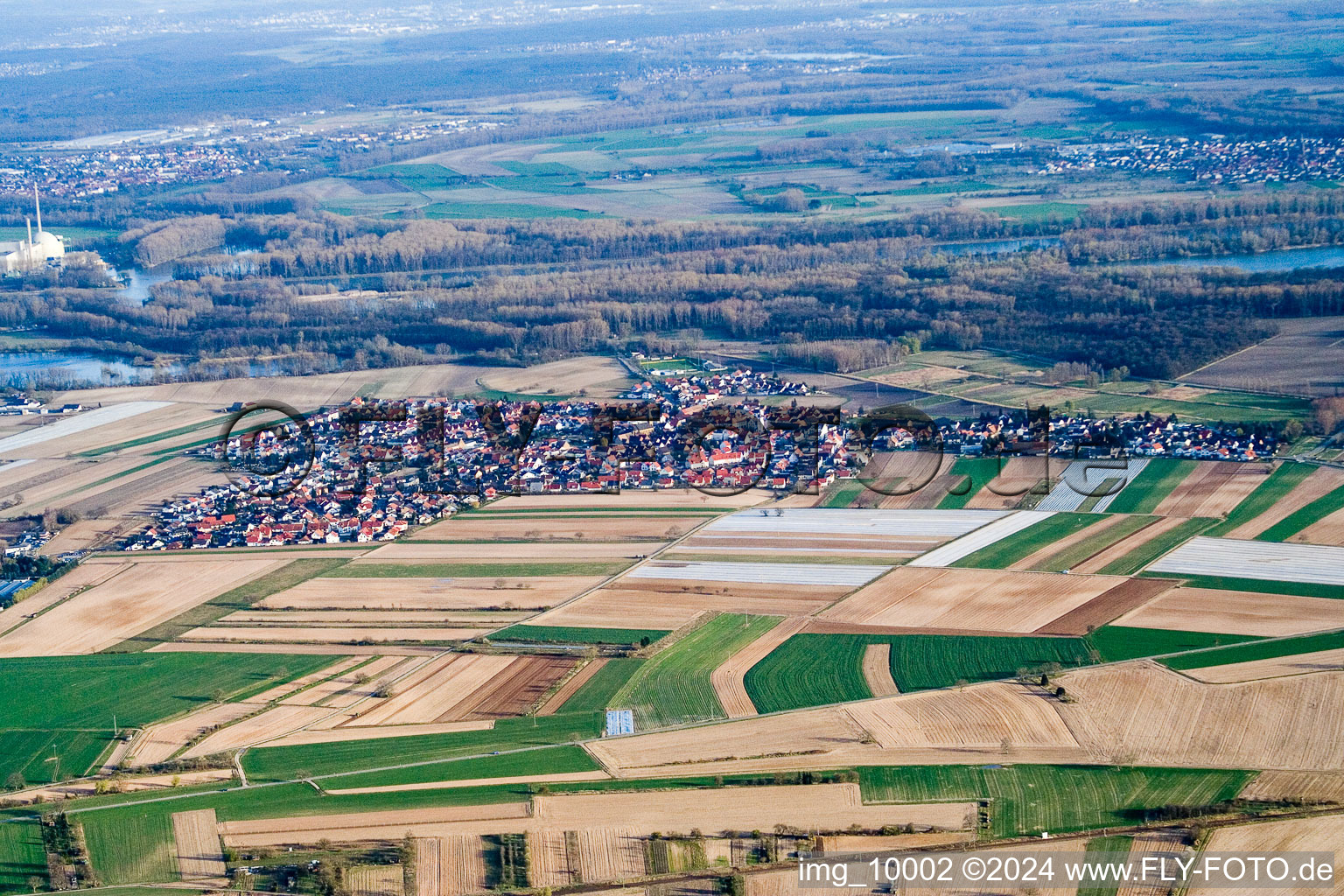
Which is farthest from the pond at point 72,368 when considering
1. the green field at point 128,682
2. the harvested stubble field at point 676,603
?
the harvested stubble field at point 676,603

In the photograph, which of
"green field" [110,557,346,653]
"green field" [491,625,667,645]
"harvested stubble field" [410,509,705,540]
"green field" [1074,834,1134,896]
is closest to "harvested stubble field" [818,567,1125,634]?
"green field" [491,625,667,645]

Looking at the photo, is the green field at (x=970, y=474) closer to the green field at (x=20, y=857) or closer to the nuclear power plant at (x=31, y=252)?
the green field at (x=20, y=857)

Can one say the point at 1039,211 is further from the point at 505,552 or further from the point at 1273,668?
the point at 1273,668

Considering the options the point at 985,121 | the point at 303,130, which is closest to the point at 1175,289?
the point at 985,121

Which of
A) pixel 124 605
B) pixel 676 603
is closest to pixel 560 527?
pixel 676 603

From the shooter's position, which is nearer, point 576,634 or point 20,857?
point 20,857

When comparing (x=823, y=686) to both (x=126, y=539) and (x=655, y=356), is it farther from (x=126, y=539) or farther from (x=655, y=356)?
(x=655, y=356)

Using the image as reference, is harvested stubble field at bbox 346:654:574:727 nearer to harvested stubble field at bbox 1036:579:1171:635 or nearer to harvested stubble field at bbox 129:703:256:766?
harvested stubble field at bbox 129:703:256:766
